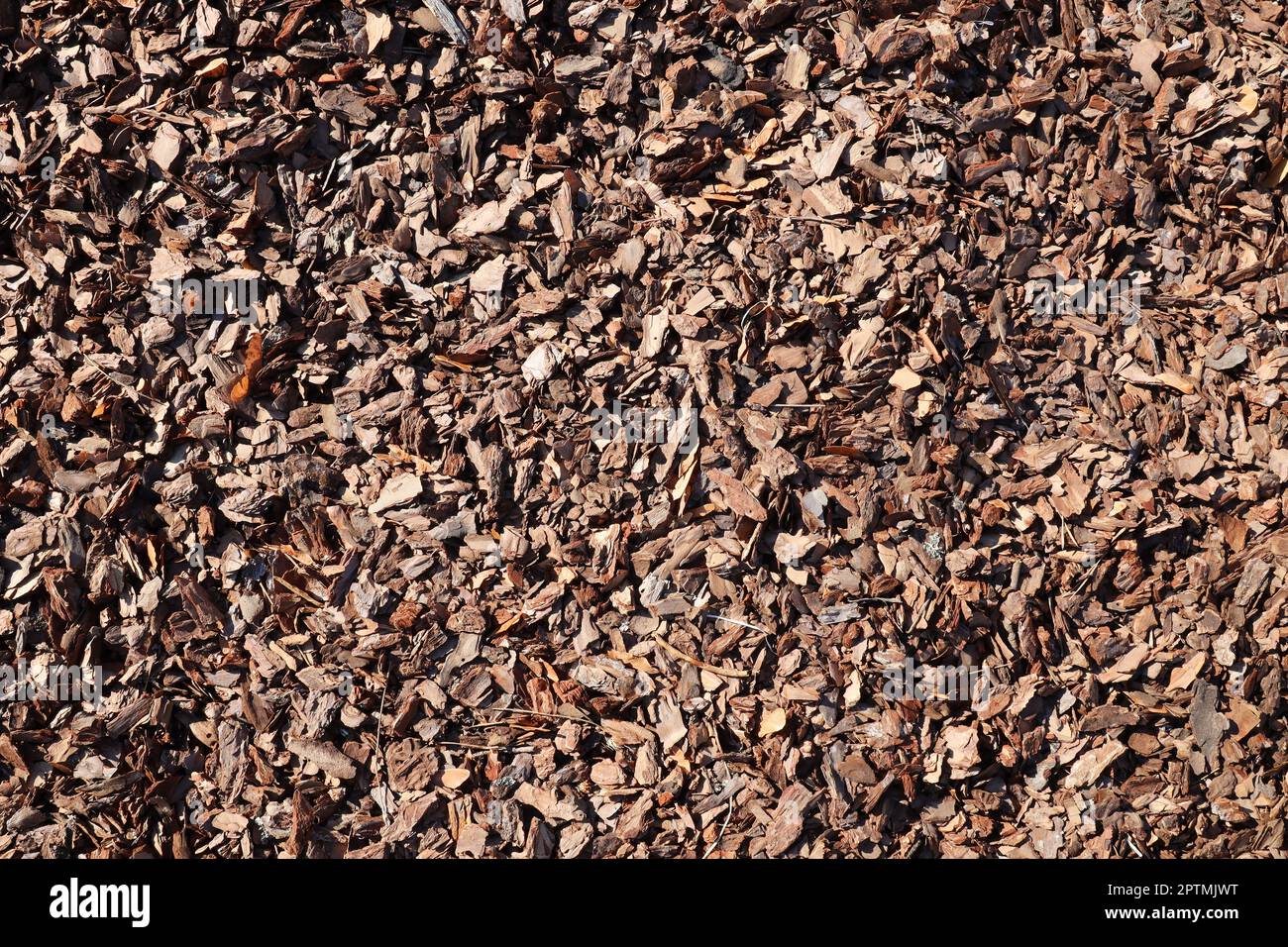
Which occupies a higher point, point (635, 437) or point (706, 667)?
point (635, 437)

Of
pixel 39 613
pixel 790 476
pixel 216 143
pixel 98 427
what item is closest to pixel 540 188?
pixel 216 143

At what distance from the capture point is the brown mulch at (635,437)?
267cm

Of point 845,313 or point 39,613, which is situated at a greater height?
point 845,313

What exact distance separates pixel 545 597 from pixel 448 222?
4.31 ft

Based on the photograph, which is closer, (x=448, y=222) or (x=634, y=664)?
(x=634, y=664)

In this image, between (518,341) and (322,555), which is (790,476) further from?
(322,555)

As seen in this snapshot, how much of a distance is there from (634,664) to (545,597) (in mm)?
357

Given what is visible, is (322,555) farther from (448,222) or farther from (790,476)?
(790,476)

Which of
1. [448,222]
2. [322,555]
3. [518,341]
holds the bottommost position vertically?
[322,555]

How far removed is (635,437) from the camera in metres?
2.76

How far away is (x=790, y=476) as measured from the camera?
2.75m

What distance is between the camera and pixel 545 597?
8.93ft

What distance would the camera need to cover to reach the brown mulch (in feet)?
8.77

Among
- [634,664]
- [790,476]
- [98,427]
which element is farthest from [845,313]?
[98,427]
